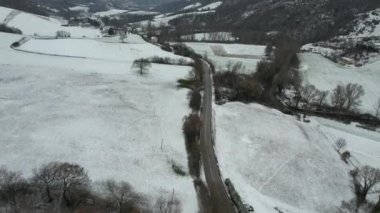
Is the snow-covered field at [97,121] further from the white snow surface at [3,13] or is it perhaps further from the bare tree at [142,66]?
the white snow surface at [3,13]

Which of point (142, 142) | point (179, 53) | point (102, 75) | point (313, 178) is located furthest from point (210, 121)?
point (179, 53)

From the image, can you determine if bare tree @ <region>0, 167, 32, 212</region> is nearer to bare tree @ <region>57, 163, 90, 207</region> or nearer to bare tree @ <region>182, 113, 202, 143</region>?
bare tree @ <region>57, 163, 90, 207</region>

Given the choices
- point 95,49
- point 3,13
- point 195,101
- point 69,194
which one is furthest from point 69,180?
point 3,13

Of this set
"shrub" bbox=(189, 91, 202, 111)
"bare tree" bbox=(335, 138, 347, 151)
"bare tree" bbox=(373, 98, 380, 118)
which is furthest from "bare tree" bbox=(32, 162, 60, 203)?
"bare tree" bbox=(373, 98, 380, 118)

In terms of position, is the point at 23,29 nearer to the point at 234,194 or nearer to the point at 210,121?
the point at 210,121

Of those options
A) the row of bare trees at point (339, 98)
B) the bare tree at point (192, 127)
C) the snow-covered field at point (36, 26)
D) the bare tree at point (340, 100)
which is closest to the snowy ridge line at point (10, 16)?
the snow-covered field at point (36, 26)

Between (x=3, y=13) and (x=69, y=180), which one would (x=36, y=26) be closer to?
(x=3, y=13)
